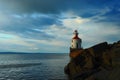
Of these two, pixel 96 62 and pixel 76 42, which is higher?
pixel 76 42

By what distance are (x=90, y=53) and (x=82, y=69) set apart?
11.2 ft

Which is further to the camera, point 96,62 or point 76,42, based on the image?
point 76,42

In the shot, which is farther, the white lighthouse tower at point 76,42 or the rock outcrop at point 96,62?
the white lighthouse tower at point 76,42

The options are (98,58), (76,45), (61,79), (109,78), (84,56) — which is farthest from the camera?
(76,45)

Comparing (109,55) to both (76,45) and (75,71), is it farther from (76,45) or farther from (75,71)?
(76,45)

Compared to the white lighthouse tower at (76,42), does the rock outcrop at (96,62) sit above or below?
below

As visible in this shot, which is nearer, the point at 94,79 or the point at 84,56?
the point at 94,79

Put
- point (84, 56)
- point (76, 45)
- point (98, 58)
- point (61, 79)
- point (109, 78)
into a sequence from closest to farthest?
point (109, 78) < point (98, 58) < point (84, 56) < point (61, 79) < point (76, 45)

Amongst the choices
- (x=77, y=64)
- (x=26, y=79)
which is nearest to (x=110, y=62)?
(x=77, y=64)

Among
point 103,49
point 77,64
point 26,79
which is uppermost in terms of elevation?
point 103,49

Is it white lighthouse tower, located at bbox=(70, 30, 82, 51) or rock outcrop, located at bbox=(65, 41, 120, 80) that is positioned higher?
white lighthouse tower, located at bbox=(70, 30, 82, 51)

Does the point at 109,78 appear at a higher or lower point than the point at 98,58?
lower

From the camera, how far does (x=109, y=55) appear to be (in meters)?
35.5

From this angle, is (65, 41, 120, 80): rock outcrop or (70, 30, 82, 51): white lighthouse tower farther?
(70, 30, 82, 51): white lighthouse tower
